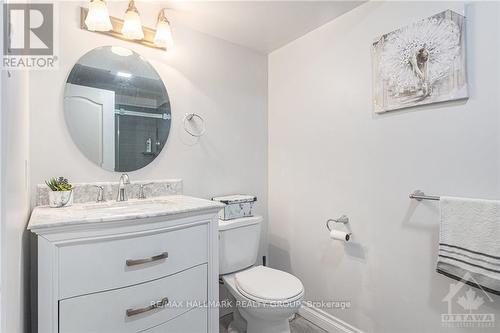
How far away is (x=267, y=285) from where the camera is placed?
158 centimetres

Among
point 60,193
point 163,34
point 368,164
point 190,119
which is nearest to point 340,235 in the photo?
point 368,164

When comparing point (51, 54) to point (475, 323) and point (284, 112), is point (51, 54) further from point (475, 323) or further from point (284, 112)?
point (475, 323)

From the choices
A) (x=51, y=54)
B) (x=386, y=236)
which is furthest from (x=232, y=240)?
(x=51, y=54)

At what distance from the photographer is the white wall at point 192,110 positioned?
1377 mm

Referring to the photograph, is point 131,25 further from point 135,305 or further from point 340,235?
point 340,235

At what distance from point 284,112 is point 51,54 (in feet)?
5.25

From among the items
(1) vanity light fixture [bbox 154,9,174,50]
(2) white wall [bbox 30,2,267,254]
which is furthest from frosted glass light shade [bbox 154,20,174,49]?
(2) white wall [bbox 30,2,267,254]

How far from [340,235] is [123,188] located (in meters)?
1.39

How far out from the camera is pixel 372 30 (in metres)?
1.61

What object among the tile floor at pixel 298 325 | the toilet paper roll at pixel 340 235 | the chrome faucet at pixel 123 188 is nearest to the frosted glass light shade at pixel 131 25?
the chrome faucet at pixel 123 188

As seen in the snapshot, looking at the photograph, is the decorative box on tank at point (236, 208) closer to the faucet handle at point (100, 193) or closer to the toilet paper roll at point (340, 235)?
the toilet paper roll at point (340, 235)

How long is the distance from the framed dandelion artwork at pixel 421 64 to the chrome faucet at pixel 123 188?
5.26 feet

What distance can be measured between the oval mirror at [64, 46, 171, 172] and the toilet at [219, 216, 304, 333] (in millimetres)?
761

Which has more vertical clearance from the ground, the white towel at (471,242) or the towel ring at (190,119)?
the towel ring at (190,119)
